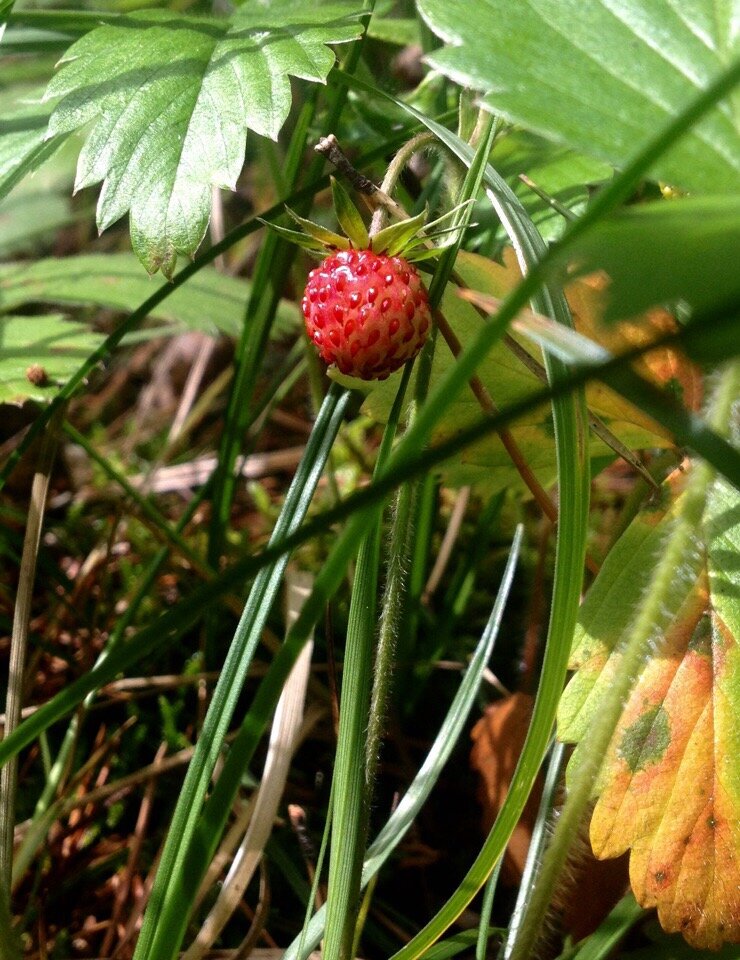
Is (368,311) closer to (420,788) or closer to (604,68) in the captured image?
(604,68)

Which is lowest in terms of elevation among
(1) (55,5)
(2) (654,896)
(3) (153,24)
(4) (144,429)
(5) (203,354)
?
(4) (144,429)

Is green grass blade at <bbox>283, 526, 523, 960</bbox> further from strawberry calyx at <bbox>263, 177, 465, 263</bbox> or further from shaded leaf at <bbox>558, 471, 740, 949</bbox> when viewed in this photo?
strawberry calyx at <bbox>263, 177, 465, 263</bbox>

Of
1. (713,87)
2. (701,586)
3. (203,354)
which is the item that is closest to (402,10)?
(203,354)

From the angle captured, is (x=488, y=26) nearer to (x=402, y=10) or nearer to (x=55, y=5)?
(x=402, y=10)

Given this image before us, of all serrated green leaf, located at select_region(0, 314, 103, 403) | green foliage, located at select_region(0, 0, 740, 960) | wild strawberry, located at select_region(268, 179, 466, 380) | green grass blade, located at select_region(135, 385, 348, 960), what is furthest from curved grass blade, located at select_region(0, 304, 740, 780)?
serrated green leaf, located at select_region(0, 314, 103, 403)

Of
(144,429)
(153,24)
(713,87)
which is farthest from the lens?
(144,429)

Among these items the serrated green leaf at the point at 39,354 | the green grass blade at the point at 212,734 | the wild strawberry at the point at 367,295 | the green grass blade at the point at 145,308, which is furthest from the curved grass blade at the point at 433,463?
the serrated green leaf at the point at 39,354
